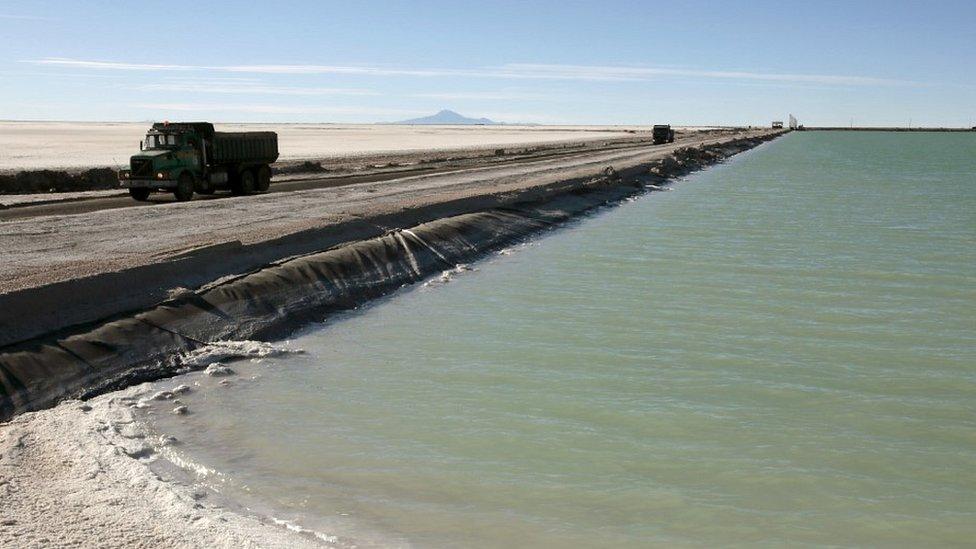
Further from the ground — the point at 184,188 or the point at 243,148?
the point at 243,148

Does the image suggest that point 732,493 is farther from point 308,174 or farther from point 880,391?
point 308,174

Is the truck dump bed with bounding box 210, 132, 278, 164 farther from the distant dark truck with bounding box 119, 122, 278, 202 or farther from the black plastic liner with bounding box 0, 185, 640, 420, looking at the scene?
the black plastic liner with bounding box 0, 185, 640, 420

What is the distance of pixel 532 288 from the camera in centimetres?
1894

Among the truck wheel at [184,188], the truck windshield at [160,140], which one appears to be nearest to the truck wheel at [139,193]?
the truck wheel at [184,188]

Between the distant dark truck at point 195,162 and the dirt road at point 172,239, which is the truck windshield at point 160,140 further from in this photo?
the dirt road at point 172,239

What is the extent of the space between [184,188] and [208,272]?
54.6ft

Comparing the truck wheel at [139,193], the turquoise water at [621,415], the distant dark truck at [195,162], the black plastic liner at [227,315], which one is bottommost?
the turquoise water at [621,415]

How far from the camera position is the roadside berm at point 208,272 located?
38.2 feet

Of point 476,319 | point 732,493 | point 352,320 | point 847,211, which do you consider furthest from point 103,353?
point 847,211

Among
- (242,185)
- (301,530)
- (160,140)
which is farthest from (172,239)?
(242,185)

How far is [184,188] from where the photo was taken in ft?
104

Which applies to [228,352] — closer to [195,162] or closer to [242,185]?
[195,162]

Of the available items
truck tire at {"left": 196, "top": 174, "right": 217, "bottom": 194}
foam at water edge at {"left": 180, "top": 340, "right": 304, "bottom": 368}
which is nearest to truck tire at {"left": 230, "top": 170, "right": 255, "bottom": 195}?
truck tire at {"left": 196, "top": 174, "right": 217, "bottom": 194}

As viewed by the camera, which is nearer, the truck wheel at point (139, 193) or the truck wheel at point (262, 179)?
the truck wheel at point (139, 193)
